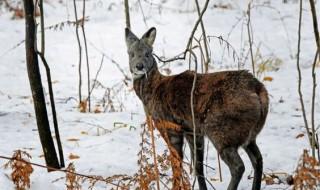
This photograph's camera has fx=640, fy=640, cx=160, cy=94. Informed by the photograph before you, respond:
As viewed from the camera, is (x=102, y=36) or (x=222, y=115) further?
(x=102, y=36)

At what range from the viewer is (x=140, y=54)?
6887 millimetres

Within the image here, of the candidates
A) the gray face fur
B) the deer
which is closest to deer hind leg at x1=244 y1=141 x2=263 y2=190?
the deer

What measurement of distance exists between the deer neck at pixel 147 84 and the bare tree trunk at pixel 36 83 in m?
1.09

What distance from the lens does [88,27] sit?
547 inches

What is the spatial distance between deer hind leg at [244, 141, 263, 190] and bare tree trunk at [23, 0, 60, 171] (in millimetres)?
1880

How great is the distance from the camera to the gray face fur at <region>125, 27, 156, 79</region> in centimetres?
681

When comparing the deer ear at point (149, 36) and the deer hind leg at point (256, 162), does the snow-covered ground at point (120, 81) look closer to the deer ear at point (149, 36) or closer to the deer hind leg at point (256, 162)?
the deer hind leg at point (256, 162)

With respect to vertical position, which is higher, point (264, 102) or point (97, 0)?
point (97, 0)

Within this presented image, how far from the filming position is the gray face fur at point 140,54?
6812 millimetres

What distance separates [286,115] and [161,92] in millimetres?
2677

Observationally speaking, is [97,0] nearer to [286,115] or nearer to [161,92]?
[286,115]

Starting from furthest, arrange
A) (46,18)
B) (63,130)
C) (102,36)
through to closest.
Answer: (46,18) → (102,36) → (63,130)

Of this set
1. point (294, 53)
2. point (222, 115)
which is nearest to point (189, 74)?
point (222, 115)

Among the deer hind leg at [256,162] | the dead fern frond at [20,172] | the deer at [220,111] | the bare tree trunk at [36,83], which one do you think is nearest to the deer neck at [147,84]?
the deer at [220,111]
